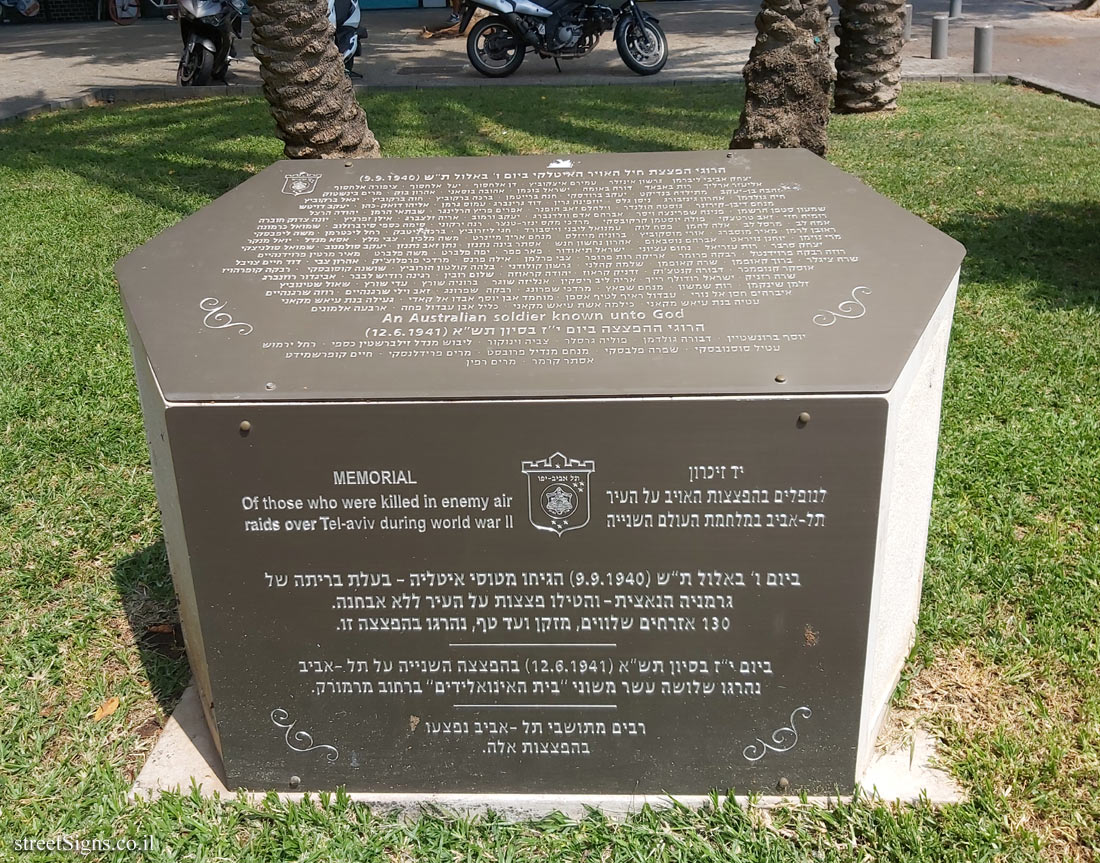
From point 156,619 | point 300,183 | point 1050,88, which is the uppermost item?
point 300,183

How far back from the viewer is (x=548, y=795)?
2699mm

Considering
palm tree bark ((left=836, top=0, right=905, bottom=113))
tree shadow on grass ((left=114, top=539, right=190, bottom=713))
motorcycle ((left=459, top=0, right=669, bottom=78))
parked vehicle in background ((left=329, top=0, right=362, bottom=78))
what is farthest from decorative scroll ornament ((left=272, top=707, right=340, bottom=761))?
motorcycle ((left=459, top=0, right=669, bottom=78))

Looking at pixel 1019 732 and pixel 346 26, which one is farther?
pixel 346 26

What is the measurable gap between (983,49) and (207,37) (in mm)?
8744

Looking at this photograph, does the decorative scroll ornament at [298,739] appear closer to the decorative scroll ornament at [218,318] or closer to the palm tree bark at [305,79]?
the decorative scroll ornament at [218,318]

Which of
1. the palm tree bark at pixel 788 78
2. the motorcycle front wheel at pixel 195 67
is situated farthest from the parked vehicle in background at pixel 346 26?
the palm tree bark at pixel 788 78

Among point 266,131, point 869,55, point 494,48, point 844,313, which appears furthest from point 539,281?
point 494,48

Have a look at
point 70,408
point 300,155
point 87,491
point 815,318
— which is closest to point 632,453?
point 815,318

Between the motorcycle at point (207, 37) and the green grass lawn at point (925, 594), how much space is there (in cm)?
371

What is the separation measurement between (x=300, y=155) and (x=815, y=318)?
18.4 feet

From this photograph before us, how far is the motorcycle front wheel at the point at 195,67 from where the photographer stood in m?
11.8

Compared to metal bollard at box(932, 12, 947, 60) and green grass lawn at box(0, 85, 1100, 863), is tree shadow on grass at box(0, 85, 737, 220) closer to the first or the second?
green grass lawn at box(0, 85, 1100, 863)

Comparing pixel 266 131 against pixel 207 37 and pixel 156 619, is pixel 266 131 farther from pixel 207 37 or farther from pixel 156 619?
pixel 156 619

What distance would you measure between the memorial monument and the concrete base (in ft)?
0.10
